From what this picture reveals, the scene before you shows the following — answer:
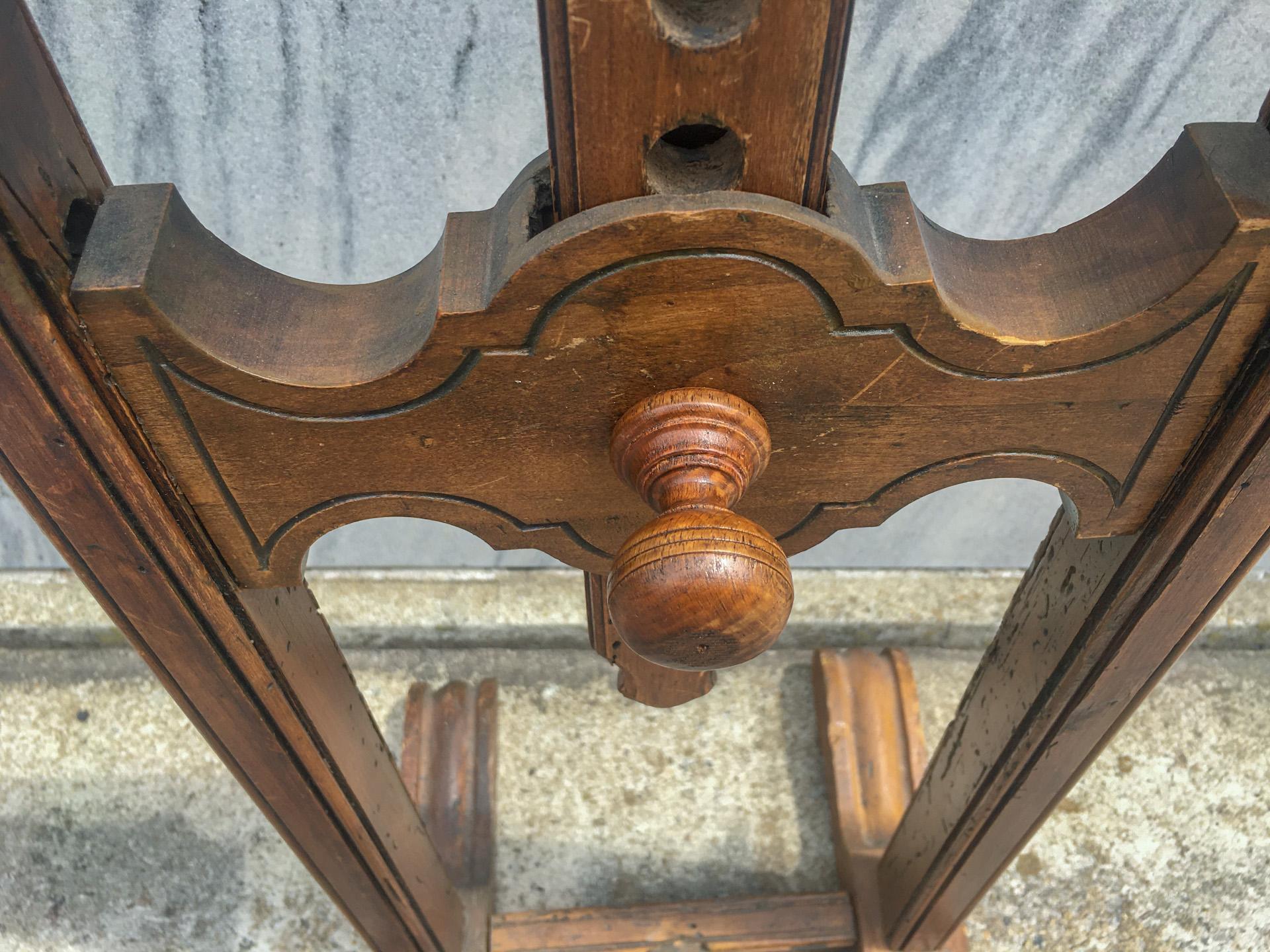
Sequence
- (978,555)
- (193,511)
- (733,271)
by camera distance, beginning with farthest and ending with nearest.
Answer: (978,555)
(193,511)
(733,271)

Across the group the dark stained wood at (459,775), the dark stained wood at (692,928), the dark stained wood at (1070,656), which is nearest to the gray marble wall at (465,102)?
the dark stained wood at (1070,656)

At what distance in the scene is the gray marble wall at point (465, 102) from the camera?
76cm

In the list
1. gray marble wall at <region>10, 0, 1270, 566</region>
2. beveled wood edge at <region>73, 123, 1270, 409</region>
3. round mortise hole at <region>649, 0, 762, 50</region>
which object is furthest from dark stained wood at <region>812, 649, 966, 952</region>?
round mortise hole at <region>649, 0, 762, 50</region>

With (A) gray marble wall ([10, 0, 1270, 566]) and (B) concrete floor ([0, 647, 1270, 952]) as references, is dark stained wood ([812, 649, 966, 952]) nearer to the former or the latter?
(B) concrete floor ([0, 647, 1270, 952])

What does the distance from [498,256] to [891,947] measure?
849 mm

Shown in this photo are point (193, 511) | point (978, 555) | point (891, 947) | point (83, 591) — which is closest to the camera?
point (193, 511)

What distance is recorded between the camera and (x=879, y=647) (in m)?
1.25

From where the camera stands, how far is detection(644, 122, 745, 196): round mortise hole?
394 millimetres

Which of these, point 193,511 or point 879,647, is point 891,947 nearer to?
point 879,647

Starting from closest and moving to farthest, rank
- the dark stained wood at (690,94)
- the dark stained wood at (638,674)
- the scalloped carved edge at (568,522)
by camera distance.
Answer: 1. the dark stained wood at (690,94)
2. the scalloped carved edge at (568,522)
3. the dark stained wood at (638,674)

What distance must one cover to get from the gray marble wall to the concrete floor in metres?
0.55

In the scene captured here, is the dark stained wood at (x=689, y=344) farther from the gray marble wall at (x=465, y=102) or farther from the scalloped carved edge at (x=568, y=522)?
the gray marble wall at (x=465, y=102)

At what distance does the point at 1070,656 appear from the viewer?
66cm

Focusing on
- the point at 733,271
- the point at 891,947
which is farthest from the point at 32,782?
the point at 733,271
